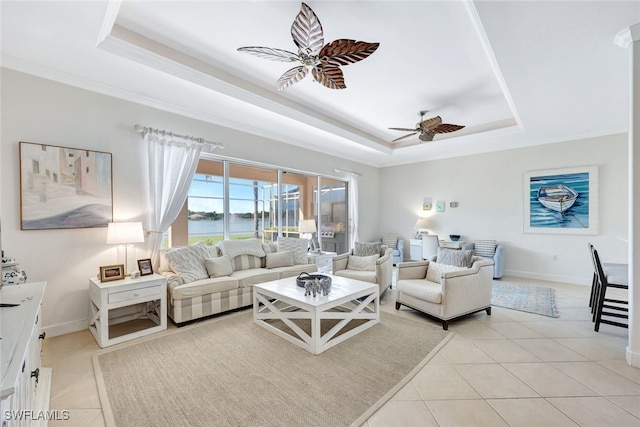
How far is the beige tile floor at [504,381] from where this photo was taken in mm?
Answer: 1718

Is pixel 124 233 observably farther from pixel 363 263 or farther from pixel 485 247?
pixel 485 247

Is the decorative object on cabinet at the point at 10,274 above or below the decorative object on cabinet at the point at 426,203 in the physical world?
below

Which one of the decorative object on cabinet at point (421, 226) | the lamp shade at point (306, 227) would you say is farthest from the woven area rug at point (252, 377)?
the decorative object on cabinet at point (421, 226)

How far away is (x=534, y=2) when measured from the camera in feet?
6.28

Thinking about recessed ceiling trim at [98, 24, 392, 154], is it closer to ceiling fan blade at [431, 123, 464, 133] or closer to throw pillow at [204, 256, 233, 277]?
ceiling fan blade at [431, 123, 464, 133]

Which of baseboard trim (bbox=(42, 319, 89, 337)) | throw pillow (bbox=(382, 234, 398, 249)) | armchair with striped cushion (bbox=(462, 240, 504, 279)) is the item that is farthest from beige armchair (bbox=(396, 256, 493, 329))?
baseboard trim (bbox=(42, 319, 89, 337))

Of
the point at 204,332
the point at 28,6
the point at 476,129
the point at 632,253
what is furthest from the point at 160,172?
the point at 476,129

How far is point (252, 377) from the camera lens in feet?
6.95

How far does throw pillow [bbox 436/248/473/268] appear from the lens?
339cm

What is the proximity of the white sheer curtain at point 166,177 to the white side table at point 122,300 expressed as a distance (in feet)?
2.01

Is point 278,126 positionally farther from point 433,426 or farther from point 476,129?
point 433,426

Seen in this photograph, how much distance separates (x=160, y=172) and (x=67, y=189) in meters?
0.93

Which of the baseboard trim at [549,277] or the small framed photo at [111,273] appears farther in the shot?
the baseboard trim at [549,277]

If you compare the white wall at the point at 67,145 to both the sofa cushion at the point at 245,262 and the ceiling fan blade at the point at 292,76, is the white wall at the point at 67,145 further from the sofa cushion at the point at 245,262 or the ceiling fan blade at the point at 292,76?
the ceiling fan blade at the point at 292,76
